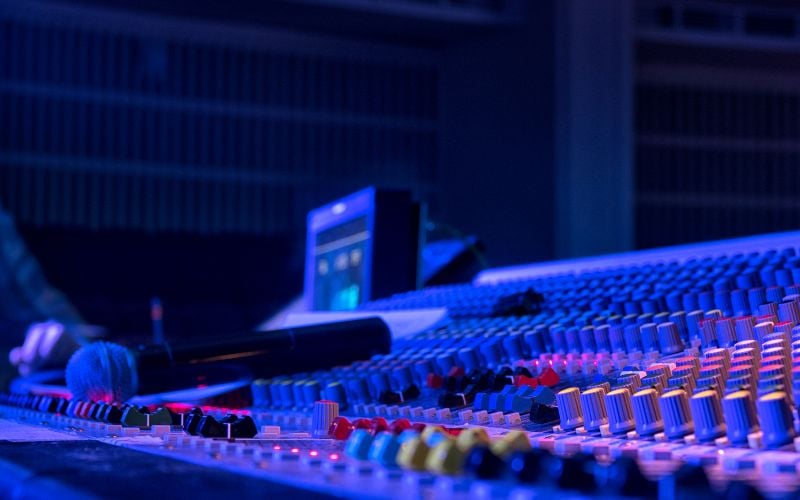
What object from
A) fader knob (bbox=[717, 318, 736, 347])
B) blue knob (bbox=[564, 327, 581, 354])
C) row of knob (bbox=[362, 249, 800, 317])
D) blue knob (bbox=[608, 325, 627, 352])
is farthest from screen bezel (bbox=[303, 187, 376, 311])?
fader knob (bbox=[717, 318, 736, 347])

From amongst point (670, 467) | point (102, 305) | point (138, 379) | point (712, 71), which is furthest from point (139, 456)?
point (712, 71)

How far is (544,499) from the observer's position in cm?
63

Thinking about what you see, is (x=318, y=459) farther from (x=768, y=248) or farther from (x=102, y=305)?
(x=102, y=305)

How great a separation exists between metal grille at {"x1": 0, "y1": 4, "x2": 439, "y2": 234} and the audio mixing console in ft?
17.9

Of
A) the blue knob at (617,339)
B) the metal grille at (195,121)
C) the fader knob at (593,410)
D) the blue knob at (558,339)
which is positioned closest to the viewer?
the fader knob at (593,410)

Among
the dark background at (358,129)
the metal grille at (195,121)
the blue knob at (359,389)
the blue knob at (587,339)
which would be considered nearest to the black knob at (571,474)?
the blue knob at (587,339)

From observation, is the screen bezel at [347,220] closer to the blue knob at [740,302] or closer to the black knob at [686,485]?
the blue knob at [740,302]

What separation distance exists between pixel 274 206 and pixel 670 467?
703 centimetres

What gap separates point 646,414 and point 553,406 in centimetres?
22

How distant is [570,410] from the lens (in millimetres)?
1131

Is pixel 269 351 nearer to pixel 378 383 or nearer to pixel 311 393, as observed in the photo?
pixel 311 393

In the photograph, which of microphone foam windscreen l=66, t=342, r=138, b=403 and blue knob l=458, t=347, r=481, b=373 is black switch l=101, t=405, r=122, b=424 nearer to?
microphone foam windscreen l=66, t=342, r=138, b=403

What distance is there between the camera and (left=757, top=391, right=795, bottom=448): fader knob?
86 cm

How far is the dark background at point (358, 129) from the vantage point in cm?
703
